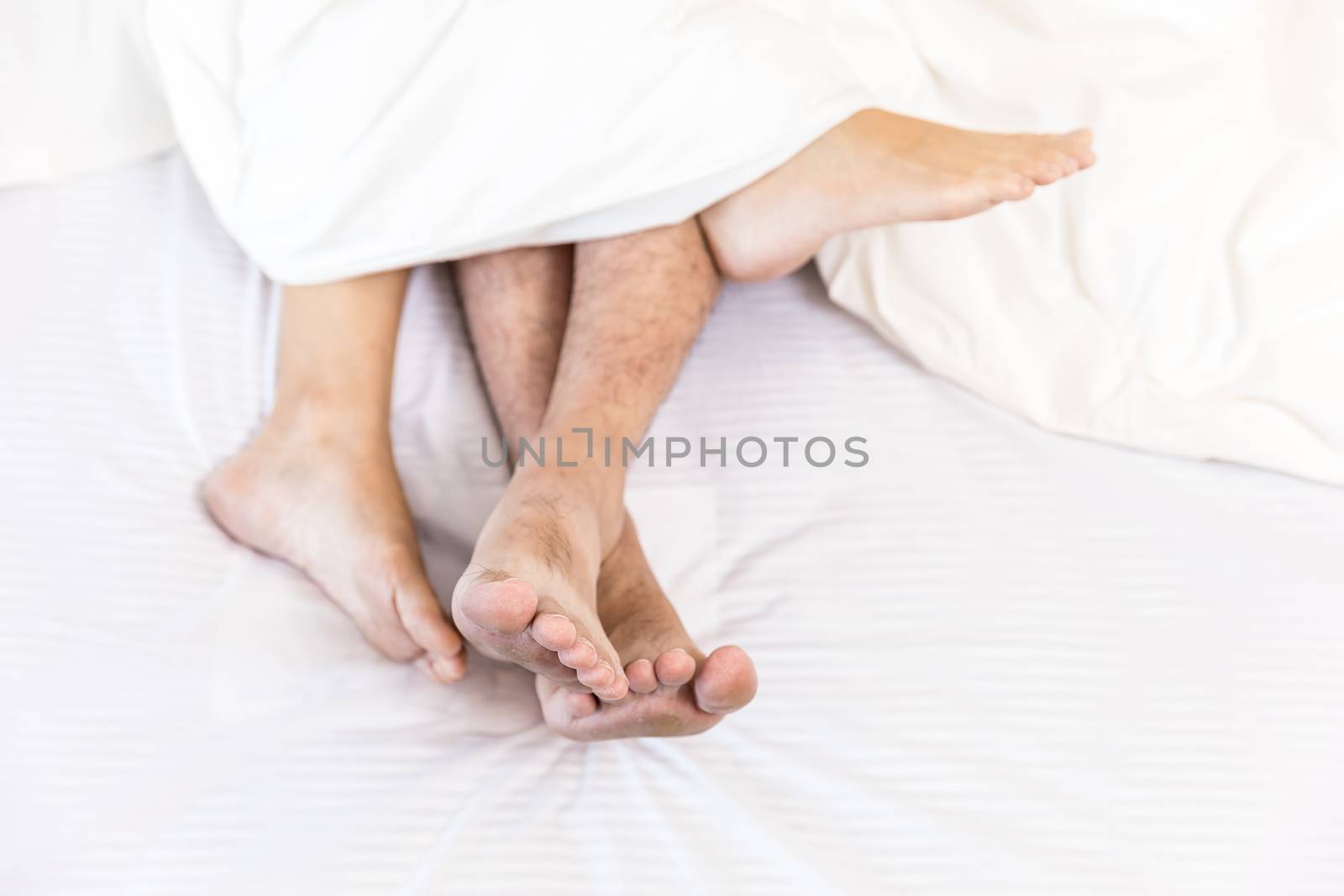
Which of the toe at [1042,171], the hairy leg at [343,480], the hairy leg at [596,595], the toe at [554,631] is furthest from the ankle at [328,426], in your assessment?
the toe at [1042,171]

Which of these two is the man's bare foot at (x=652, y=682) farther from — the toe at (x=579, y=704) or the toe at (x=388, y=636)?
the toe at (x=388, y=636)

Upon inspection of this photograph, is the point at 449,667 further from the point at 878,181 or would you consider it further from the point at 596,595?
the point at 878,181

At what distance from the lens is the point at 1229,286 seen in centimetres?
104

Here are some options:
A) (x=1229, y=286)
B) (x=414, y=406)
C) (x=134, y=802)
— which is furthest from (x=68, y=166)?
(x=1229, y=286)

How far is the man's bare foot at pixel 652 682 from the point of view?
769mm

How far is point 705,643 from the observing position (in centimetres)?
95

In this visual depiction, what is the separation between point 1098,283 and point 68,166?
3.09 feet

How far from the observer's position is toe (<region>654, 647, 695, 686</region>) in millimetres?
761

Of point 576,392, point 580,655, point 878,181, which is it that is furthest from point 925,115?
point 580,655

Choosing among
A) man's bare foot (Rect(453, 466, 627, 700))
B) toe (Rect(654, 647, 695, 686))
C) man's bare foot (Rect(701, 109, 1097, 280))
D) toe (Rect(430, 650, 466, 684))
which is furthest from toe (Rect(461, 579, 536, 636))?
man's bare foot (Rect(701, 109, 1097, 280))

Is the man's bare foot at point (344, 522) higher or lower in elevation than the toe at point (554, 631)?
lower

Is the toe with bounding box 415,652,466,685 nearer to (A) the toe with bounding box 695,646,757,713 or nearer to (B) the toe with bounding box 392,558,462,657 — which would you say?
(B) the toe with bounding box 392,558,462,657

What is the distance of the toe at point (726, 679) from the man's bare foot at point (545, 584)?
56 millimetres

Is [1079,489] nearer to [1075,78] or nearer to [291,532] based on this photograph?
[1075,78]
